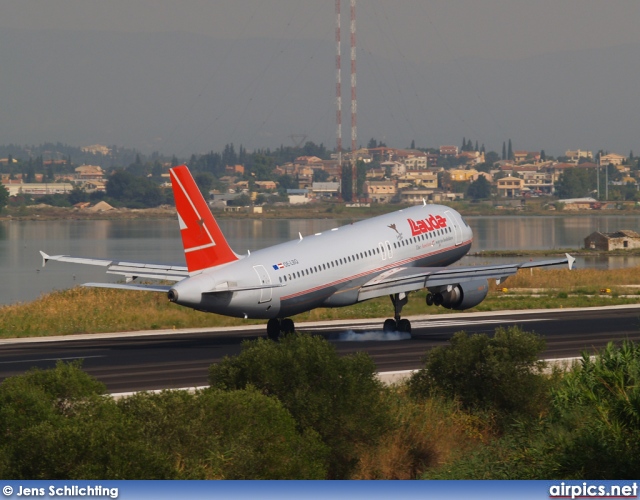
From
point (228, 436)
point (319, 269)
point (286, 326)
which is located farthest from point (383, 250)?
point (228, 436)

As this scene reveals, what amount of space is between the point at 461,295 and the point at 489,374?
20.7 metres

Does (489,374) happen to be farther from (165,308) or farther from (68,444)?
(165,308)

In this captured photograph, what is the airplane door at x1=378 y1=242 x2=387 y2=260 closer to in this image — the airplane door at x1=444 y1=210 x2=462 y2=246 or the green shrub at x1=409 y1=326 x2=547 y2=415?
the airplane door at x1=444 y1=210 x2=462 y2=246

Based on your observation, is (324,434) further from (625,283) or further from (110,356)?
(625,283)

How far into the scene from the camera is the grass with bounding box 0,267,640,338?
2172 inches

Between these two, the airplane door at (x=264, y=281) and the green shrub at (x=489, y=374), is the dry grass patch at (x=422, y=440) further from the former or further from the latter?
the airplane door at (x=264, y=281)

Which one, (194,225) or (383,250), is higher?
(194,225)

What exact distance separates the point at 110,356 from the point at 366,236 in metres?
13.1

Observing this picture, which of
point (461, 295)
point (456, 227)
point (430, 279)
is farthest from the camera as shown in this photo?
point (456, 227)

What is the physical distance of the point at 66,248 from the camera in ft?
563

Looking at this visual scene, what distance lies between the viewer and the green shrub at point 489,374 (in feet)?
91.6

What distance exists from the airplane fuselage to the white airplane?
0.04m

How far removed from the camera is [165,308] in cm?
6316

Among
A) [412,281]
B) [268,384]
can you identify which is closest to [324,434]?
[268,384]
